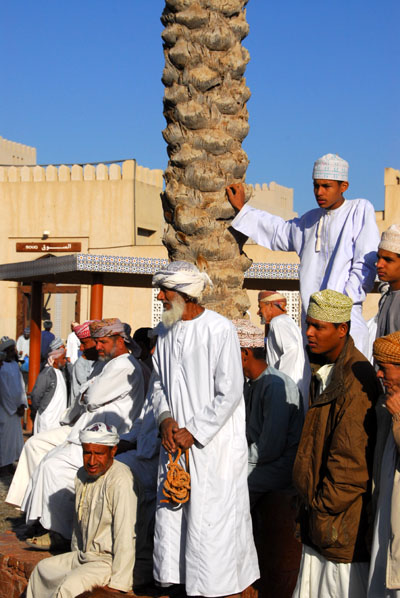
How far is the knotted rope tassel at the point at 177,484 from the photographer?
14.2 feet

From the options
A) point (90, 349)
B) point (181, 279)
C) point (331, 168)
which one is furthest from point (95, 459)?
point (331, 168)

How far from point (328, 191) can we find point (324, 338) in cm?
128

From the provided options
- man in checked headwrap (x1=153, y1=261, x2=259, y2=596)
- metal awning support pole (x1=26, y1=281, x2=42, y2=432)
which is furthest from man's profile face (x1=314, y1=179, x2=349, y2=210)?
metal awning support pole (x1=26, y1=281, x2=42, y2=432)

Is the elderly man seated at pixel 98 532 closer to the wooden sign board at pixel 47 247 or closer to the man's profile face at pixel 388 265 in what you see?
the man's profile face at pixel 388 265

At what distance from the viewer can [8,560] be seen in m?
5.79

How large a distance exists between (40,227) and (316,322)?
69.5 ft

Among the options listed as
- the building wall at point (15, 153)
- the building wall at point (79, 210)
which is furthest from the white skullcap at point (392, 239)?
the building wall at point (15, 153)

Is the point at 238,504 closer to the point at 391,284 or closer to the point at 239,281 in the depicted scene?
the point at 391,284

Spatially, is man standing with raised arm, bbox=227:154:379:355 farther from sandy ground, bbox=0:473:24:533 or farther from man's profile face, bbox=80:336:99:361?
sandy ground, bbox=0:473:24:533

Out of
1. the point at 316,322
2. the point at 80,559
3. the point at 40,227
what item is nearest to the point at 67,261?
the point at 80,559

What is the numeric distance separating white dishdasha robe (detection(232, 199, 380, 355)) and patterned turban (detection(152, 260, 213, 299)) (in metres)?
0.77

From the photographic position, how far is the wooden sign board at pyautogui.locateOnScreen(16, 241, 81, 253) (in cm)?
2394

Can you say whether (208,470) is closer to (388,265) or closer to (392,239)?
(388,265)

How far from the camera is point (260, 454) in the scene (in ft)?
16.4
